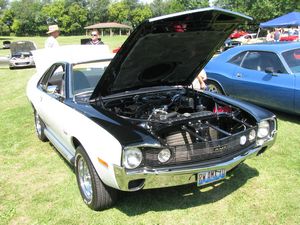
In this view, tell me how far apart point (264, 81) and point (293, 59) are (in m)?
0.68

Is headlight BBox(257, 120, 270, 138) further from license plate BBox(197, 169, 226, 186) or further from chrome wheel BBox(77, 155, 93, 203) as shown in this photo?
chrome wheel BBox(77, 155, 93, 203)

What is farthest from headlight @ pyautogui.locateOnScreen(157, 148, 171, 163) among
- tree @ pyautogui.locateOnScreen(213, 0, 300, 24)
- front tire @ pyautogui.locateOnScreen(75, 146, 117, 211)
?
tree @ pyautogui.locateOnScreen(213, 0, 300, 24)

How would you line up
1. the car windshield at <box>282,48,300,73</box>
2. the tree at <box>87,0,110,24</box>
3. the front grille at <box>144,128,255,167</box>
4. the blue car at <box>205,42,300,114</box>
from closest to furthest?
1. the front grille at <box>144,128,255,167</box>
2. the blue car at <box>205,42,300,114</box>
3. the car windshield at <box>282,48,300,73</box>
4. the tree at <box>87,0,110,24</box>

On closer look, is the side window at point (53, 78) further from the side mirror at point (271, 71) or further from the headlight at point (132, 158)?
the side mirror at point (271, 71)

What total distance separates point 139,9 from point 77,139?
115679mm

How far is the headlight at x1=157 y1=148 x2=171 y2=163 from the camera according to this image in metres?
3.23

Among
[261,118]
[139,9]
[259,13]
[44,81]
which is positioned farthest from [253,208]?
[139,9]

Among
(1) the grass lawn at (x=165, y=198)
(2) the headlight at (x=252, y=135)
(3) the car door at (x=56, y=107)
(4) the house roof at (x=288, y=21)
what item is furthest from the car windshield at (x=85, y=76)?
(4) the house roof at (x=288, y=21)

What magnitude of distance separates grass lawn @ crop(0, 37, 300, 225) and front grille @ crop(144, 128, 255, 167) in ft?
2.11

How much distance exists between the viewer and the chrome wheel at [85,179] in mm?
3799

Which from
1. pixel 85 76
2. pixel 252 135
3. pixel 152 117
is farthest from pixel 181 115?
pixel 85 76

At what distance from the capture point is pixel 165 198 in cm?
395

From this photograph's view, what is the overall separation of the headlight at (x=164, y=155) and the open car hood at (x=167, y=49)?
1140mm

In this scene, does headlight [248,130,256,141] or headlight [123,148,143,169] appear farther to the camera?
headlight [248,130,256,141]
